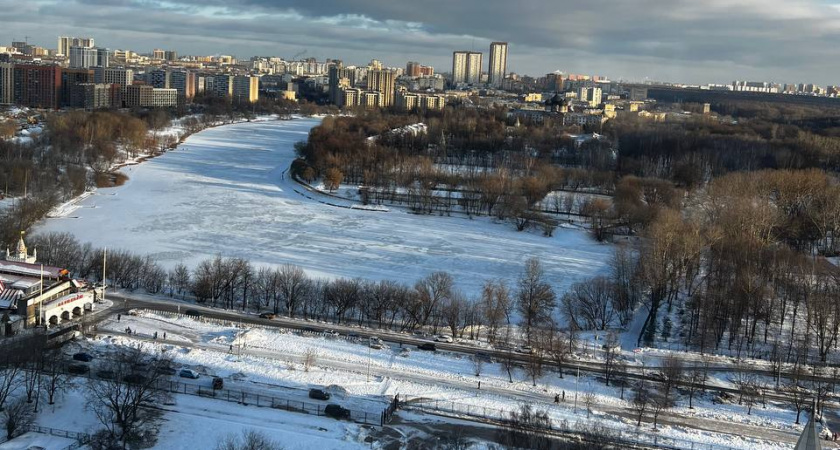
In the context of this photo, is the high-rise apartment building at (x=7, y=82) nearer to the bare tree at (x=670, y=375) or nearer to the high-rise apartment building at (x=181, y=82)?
the high-rise apartment building at (x=181, y=82)

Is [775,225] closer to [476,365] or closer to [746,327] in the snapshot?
[746,327]

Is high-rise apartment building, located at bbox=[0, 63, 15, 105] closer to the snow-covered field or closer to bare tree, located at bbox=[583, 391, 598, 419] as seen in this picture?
the snow-covered field

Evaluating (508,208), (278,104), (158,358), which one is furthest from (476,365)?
(278,104)

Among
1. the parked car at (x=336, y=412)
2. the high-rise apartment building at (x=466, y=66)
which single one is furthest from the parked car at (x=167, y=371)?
the high-rise apartment building at (x=466, y=66)

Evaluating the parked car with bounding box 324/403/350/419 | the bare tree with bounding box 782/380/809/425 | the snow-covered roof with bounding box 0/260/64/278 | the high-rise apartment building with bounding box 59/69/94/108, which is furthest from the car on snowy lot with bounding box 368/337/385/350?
the high-rise apartment building with bounding box 59/69/94/108

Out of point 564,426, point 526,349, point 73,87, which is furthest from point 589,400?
point 73,87

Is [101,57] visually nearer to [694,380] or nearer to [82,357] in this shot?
[82,357]
